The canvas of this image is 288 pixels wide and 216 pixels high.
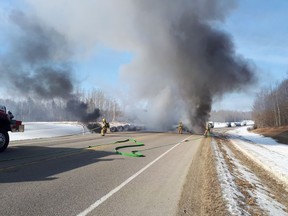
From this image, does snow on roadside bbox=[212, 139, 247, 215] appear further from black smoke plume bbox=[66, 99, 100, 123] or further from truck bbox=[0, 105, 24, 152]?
black smoke plume bbox=[66, 99, 100, 123]

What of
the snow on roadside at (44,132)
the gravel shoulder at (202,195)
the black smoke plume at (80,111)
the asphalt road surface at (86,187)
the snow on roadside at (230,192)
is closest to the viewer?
the asphalt road surface at (86,187)

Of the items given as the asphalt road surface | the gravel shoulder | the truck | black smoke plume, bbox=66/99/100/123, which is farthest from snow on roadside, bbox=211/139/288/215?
black smoke plume, bbox=66/99/100/123

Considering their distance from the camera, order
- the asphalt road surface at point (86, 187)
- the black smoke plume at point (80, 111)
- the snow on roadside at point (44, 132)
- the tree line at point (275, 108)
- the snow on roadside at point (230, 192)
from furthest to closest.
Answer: the tree line at point (275, 108) → the black smoke plume at point (80, 111) → the snow on roadside at point (44, 132) → the snow on roadside at point (230, 192) → the asphalt road surface at point (86, 187)

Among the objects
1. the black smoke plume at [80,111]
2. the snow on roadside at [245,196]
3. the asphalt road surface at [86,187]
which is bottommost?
the snow on roadside at [245,196]

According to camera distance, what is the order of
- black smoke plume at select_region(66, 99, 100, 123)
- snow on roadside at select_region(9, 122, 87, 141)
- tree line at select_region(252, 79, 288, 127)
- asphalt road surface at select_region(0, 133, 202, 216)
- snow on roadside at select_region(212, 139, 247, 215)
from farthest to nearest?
tree line at select_region(252, 79, 288, 127) → black smoke plume at select_region(66, 99, 100, 123) → snow on roadside at select_region(9, 122, 87, 141) → snow on roadside at select_region(212, 139, 247, 215) → asphalt road surface at select_region(0, 133, 202, 216)

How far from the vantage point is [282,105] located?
7662 cm

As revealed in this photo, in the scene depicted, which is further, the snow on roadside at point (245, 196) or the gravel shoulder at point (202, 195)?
the snow on roadside at point (245, 196)

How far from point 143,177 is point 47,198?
10.0ft

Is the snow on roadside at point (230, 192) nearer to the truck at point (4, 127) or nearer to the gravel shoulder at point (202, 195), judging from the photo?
the gravel shoulder at point (202, 195)

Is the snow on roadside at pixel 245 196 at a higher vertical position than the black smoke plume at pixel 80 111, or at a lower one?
lower

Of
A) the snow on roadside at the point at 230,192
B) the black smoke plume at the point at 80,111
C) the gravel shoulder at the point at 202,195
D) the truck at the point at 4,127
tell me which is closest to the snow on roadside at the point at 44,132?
the truck at the point at 4,127

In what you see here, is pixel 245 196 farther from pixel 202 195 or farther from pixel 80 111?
pixel 80 111

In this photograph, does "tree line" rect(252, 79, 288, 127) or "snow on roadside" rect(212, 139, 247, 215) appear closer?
"snow on roadside" rect(212, 139, 247, 215)

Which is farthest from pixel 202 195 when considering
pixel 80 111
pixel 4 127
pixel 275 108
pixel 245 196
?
pixel 275 108
